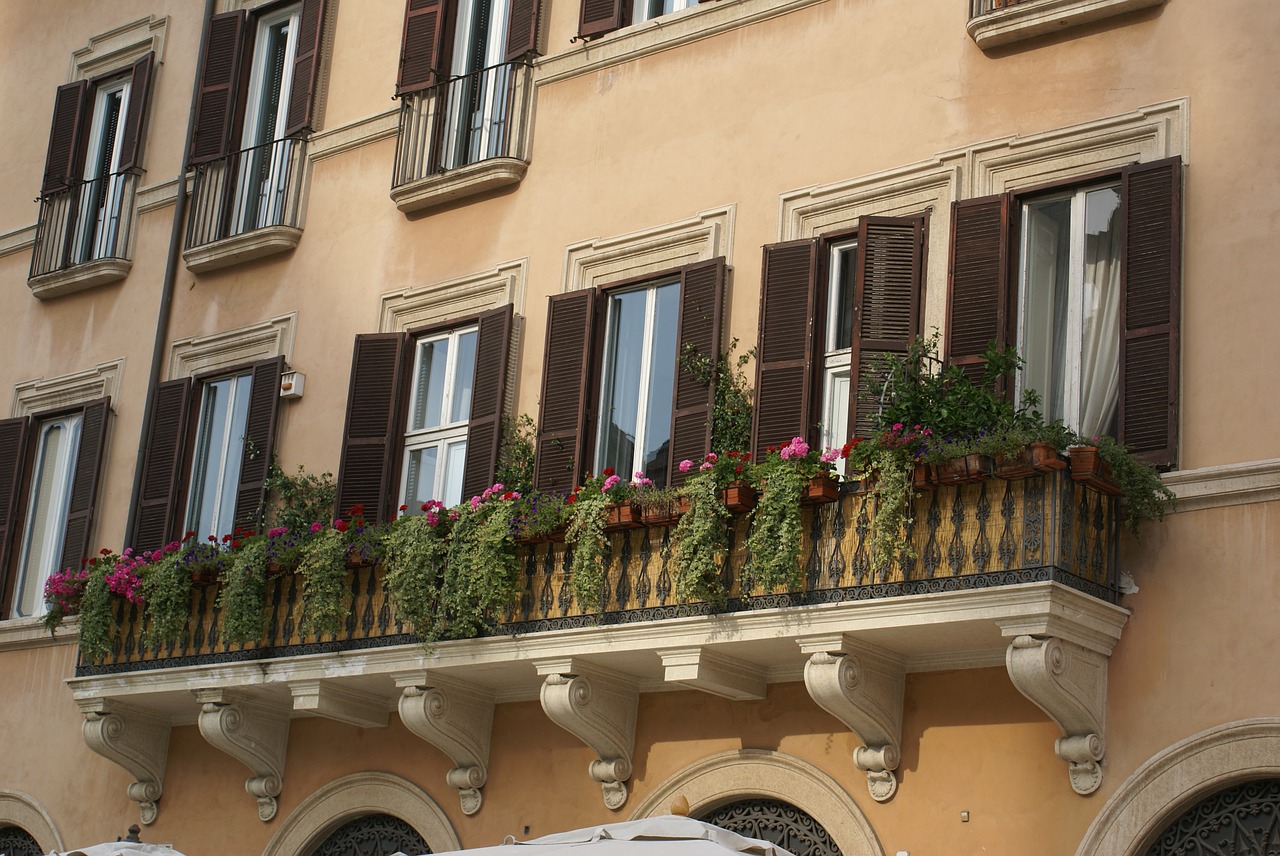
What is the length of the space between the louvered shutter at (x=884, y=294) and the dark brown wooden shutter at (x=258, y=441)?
207 inches

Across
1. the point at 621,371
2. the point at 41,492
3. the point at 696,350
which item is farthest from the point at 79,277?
the point at 696,350

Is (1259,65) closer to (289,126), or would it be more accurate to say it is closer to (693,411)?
(693,411)

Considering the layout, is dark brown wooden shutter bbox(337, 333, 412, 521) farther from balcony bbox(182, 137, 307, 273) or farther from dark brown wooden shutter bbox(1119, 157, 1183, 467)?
dark brown wooden shutter bbox(1119, 157, 1183, 467)

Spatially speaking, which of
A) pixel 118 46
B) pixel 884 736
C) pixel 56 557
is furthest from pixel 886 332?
pixel 118 46

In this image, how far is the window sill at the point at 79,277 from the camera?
1656 centimetres

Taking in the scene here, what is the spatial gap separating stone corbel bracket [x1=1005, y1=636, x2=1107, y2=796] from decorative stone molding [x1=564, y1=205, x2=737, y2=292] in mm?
3893

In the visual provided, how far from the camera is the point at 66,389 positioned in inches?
655

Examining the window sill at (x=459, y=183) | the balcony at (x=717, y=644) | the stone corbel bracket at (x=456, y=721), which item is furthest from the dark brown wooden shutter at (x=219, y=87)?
the stone corbel bracket at (x=456, y=721)

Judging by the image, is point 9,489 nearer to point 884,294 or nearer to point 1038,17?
point 884,294

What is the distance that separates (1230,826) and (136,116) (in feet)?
39.0

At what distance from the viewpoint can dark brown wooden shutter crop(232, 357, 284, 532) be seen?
46.6ft

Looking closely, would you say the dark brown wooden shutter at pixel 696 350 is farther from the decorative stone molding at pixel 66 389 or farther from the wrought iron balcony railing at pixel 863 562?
the decorative stone molding at pixel 66 389

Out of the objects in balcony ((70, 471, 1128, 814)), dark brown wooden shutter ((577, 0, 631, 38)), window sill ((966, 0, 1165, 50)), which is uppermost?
dark brown wooden shutter ((577, 0, 631, 38))

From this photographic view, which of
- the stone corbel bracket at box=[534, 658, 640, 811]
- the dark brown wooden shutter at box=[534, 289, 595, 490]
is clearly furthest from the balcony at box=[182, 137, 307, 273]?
the stone corbel bracket at box=[534, 658, 640, 811]
